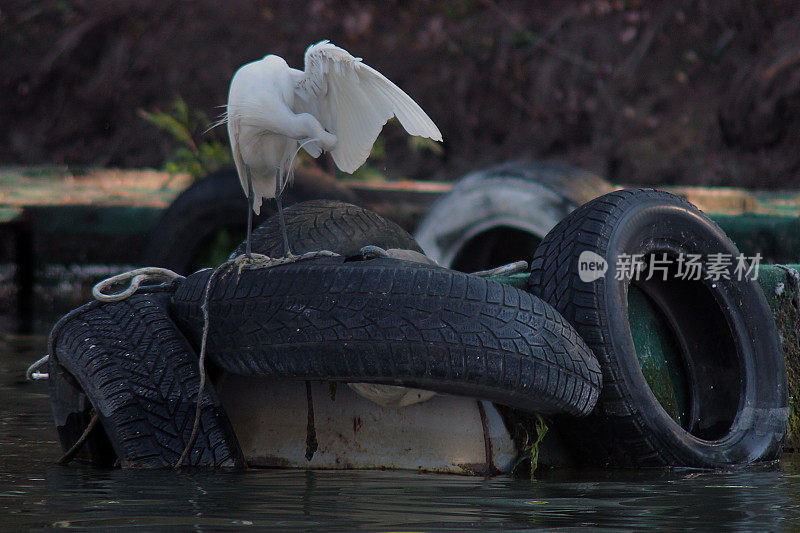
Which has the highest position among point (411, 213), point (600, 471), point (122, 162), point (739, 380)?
point (122, 162)

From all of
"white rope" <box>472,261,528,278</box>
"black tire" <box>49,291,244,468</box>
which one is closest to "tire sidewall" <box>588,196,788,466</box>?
"white rope" <box>472,261,528,278</box>

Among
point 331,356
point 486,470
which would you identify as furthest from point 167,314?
point 486,470

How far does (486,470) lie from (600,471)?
365 millimetres

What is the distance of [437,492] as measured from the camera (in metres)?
2.97

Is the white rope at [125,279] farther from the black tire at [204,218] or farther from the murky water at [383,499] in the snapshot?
the black tire at [204,218]

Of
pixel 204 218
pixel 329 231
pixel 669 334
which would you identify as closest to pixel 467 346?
pixel 669 334

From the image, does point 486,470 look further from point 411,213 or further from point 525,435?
point 411,213

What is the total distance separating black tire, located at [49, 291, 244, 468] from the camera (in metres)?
3.37

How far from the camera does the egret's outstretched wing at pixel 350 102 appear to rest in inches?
140

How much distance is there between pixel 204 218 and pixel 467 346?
3914 millimetres

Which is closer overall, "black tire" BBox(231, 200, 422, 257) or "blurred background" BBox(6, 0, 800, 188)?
"black tire" BBox(231, 200, 422, 257)

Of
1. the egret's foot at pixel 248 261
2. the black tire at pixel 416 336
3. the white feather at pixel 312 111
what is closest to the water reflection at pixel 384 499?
the black tire at pixel 416 336

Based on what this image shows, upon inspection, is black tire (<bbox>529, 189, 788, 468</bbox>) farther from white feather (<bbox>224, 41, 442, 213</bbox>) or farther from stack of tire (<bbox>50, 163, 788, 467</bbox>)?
white feather (<bbox>224, 41, 442, 213</bbox>)

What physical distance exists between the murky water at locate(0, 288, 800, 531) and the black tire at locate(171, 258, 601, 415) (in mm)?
288
